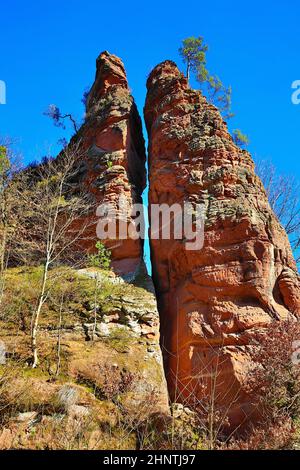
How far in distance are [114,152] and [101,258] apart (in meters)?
4.88

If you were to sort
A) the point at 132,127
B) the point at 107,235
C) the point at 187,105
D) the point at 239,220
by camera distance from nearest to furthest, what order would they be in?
the point at 239,220 → the point at 107,235 → the point at 187,105 → the point at 132,127

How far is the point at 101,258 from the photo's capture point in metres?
14.7

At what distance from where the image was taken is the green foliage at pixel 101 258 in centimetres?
1453

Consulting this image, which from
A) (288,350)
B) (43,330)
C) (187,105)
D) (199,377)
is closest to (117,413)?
(199,377)

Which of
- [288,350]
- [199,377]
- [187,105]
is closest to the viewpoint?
[288,350]

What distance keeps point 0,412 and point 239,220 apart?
29.4ft

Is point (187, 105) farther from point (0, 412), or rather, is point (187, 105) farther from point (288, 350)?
point (0, 412)

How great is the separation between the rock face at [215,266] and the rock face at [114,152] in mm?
1076

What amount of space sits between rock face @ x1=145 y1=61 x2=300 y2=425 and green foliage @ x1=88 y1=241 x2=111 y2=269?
6.12 feet

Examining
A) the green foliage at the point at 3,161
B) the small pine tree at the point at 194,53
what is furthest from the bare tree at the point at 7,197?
the small pine tree at the point at 194,53

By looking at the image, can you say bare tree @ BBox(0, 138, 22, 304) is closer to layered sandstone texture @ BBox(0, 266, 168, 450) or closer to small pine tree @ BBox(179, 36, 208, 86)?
layered sandstone texture @ BBox(0, 266, 168, 450)

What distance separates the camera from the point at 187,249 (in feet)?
44.9

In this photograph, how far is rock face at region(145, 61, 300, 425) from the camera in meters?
11.8

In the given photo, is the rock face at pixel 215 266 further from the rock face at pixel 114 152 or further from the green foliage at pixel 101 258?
the green foliage at pixel 101 258
